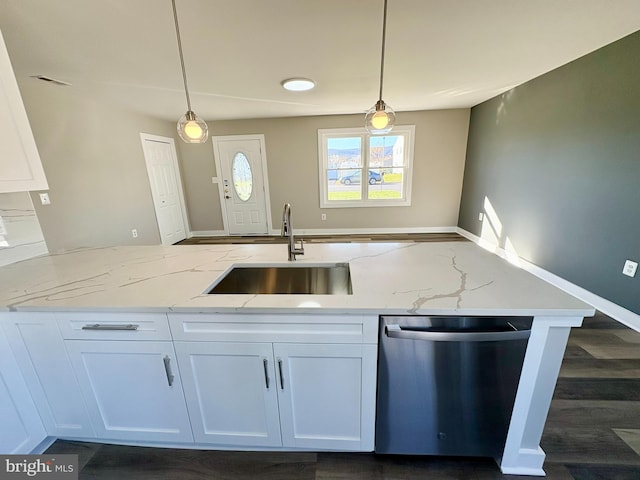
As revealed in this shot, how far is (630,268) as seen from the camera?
222cm

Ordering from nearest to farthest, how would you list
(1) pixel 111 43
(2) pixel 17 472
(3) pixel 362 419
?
(2) pixel 17 472
(3) pixel 362 419
(1) pixel 111 43

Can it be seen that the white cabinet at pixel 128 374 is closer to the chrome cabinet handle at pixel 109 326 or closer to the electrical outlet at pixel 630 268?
the chrome cabinet handle at pixel 109 326

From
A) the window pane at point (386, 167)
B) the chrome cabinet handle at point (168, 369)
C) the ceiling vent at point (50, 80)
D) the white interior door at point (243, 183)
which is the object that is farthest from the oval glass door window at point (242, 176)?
the chrome cabinet handle at point (168, 369)

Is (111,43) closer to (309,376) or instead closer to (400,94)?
(309,376)

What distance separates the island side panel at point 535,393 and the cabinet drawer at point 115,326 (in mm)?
1530

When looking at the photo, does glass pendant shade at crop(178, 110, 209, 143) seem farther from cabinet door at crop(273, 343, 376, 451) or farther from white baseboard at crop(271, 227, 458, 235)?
white baseboard at crop(271, 227, 458, 235)

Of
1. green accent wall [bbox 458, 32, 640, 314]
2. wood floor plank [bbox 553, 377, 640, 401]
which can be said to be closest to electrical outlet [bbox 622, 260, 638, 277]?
green accent wall [bbox 458, 32, 640, 314]

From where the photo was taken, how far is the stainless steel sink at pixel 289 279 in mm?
1554

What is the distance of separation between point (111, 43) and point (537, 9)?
10.2 feet

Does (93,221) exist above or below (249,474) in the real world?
above

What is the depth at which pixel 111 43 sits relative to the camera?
2029 mm

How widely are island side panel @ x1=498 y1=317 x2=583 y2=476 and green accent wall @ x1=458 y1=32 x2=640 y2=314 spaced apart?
2015mm

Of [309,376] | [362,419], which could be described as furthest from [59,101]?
[362,419]

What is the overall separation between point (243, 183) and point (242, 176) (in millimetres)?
140
